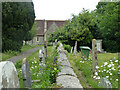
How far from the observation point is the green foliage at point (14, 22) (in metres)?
11.6

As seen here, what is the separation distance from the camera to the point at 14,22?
41.0 ft

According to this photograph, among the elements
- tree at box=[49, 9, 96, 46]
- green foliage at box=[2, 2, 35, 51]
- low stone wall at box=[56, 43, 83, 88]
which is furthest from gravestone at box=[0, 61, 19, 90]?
tree at box=[49, 9, 96, 46]

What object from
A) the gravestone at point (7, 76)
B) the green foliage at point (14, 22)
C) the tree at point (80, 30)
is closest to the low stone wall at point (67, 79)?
the gravestone at point (7, 76)

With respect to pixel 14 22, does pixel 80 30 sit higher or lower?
lower

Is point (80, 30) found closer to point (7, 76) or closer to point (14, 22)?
point (14, 22)

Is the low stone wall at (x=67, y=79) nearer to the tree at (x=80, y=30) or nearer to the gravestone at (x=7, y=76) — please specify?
the gravestone at (x=7, y=76)

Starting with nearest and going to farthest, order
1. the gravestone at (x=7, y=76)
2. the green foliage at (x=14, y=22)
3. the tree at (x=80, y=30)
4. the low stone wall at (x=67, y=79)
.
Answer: the gravestone at (x=7, y=76)
the low stone wall at (x=67, y=79)
the green foliage at (x=14, y=22)
the tree at (x=80, y=30)

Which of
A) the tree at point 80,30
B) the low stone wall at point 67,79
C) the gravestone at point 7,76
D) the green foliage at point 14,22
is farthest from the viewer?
the tree at point 80,30

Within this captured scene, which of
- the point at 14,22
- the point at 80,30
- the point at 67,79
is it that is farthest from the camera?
the point at 80,30

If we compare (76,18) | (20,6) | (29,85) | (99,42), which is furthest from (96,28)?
(29,85)

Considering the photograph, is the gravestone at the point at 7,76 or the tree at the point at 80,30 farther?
the tree at the point at 80,30

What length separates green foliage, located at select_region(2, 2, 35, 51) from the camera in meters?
11.6

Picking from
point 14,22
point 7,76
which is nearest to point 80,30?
point 14,22

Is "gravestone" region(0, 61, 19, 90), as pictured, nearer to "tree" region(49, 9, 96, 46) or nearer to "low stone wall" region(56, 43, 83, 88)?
"low stone wall" region(56, 43, 83, 88)
